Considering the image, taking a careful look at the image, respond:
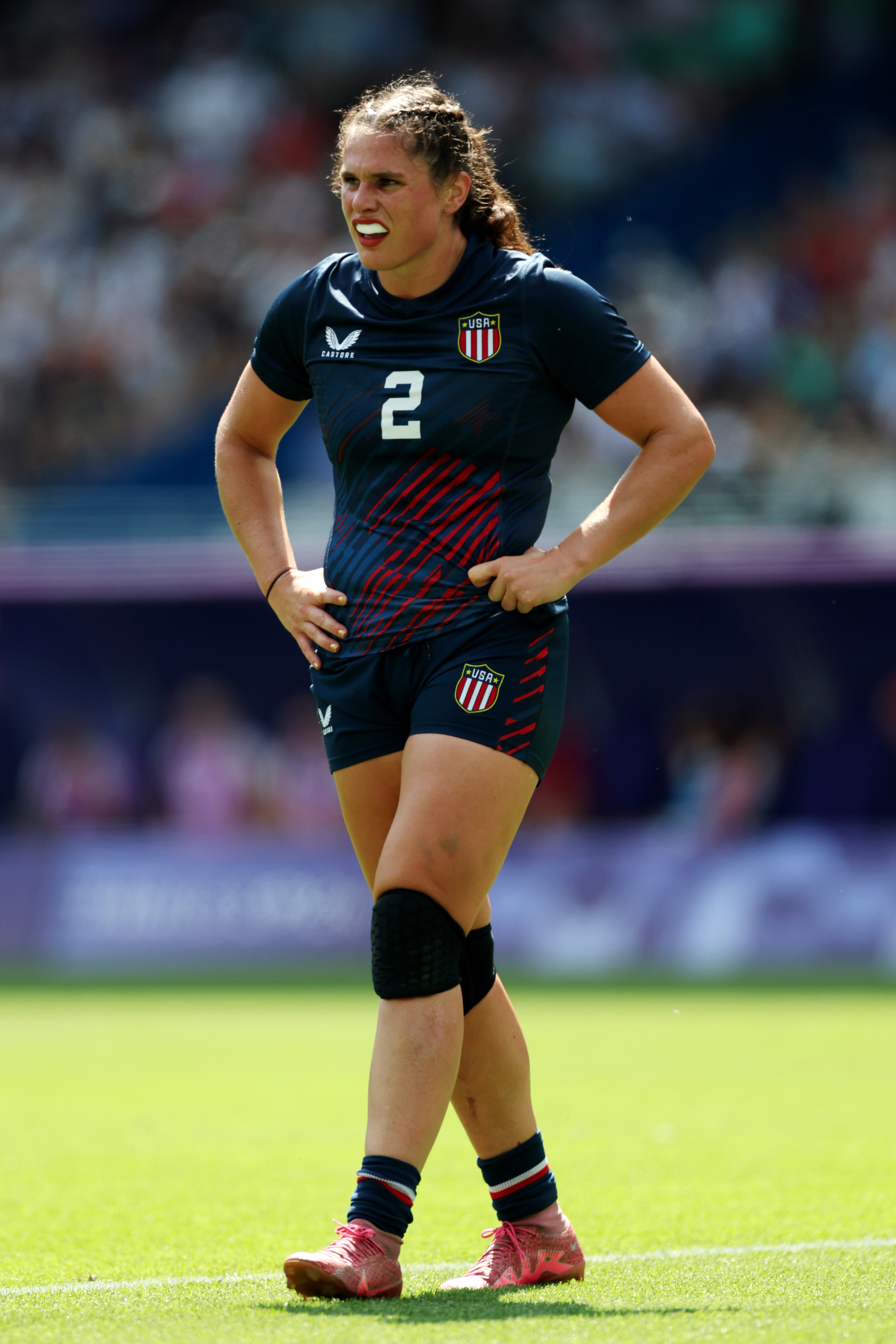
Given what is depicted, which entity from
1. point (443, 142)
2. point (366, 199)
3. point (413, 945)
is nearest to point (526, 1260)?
point (413, 945)

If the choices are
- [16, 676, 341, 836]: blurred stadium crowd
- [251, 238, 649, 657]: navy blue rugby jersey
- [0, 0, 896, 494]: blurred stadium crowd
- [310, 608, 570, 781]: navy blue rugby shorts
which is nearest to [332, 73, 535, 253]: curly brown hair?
[251, 238, 649, 657]: navy blue rugby jersey

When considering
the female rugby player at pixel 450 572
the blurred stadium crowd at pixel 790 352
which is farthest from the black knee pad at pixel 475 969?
the blurred stadium crowd at pixel 790 352

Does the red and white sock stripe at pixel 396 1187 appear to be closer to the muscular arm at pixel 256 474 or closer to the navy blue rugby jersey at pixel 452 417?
the navy blue rugby jersey at pixel 452 417

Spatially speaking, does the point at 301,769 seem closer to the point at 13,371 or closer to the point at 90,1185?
the point at 13,371

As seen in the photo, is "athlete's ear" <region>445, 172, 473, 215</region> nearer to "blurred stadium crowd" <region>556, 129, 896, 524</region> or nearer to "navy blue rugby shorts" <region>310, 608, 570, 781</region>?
"navy blue rugby shorts" <region>310, 608, 570, 781</region>

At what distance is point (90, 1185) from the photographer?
16.9 feet

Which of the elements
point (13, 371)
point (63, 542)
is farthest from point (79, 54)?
point (63, 542)

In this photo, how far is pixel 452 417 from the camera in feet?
11.4

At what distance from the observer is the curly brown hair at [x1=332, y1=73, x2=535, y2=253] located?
3525 mm

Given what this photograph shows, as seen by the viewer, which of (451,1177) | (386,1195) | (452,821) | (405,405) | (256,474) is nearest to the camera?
(386,1195)

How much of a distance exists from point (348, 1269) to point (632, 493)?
1.59 metres

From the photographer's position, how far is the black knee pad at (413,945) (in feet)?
11.1

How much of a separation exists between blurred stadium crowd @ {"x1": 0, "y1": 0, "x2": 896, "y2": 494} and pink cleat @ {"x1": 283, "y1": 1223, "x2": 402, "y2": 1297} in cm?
1418

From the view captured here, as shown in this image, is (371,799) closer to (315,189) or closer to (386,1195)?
(386,1195)
